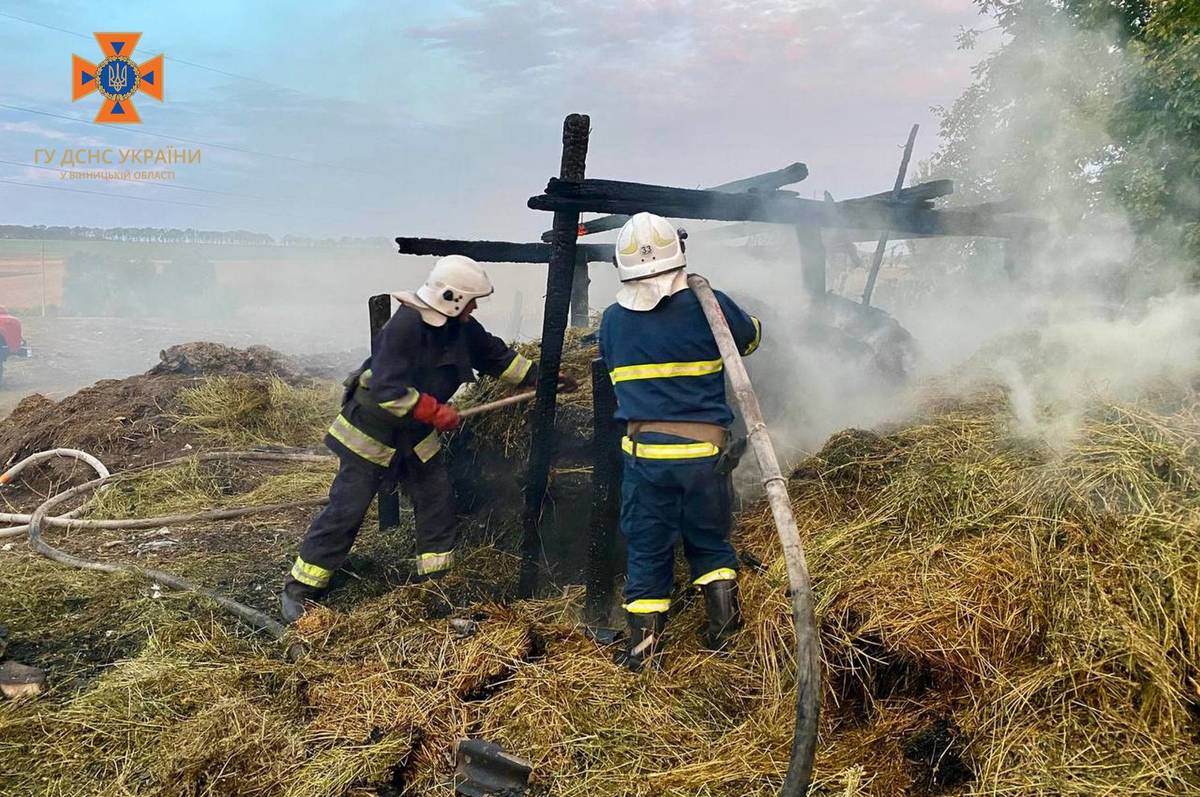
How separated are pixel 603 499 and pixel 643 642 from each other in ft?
2.79

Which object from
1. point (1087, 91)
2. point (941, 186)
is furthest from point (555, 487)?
point (1087, 91)

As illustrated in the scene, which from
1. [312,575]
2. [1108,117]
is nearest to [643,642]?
[312,575]

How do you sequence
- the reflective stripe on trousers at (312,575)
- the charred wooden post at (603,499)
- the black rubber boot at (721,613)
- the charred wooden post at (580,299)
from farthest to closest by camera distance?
the charred wooden post at (580,299), the reflective stripe on trousers at (312,575), the charred wooden post at (603,499), the black rubber boot at (721,613)

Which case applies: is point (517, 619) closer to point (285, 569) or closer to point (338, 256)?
point (285, 569)

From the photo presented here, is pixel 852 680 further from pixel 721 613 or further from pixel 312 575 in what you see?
pixel 312 575

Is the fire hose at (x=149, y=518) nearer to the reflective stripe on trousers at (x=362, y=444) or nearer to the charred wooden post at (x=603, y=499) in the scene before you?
the reflective stripe on trousers at (x=362, y=444)

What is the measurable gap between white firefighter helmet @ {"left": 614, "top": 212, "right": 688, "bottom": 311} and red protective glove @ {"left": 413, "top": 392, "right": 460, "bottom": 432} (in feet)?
4.68

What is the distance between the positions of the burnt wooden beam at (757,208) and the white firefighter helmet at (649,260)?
57 centimetres

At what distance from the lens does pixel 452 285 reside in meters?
4.30

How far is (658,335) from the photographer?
361 centimetres

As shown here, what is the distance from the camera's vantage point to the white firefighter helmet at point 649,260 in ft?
11.8

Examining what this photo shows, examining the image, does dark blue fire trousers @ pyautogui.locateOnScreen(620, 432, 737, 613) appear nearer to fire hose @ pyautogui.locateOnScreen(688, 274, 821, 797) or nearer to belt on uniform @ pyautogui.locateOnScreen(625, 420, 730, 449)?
belt on uniform @ pyautogui.locateOnScreen(625, 420, 730, 449)

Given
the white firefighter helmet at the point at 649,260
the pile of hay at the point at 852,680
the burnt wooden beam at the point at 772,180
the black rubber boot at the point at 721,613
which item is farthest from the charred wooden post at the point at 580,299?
the black rubber boot at the point at 721,613

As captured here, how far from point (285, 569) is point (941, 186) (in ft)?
21.4
